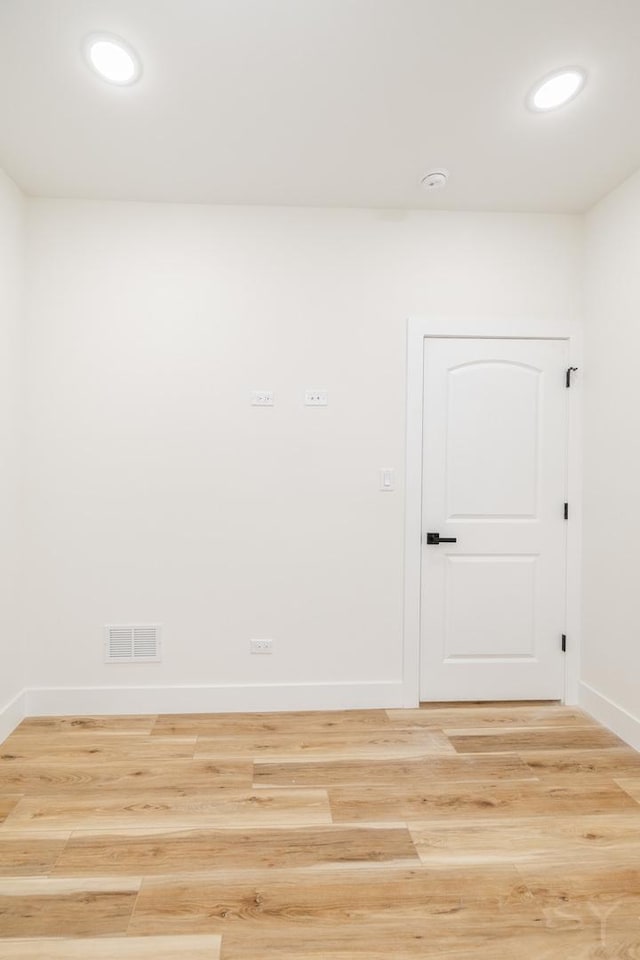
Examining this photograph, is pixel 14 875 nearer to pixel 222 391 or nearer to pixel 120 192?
pixel 222 391

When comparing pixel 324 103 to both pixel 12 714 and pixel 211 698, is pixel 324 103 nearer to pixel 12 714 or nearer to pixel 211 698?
pixel 211 698

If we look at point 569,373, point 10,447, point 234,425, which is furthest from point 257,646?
point 569,373

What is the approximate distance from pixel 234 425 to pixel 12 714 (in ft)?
6.04

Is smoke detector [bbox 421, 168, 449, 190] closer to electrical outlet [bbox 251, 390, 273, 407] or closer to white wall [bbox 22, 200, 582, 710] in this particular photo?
white wall [bbox 22, 200, 582, 710]

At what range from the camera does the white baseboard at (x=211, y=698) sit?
3.13m

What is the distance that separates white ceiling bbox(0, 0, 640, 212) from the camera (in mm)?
1875

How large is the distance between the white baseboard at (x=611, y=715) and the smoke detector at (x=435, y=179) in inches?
108

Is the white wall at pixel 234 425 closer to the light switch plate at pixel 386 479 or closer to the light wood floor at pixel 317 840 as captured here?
the light switch plate at pixel 386 479

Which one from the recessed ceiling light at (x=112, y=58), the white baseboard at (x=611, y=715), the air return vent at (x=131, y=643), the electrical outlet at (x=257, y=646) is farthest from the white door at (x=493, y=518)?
the recessed ceiling light at (x=112, y=58)

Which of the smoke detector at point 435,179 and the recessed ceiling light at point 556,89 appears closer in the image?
the recessed ceiling light at point 556,89

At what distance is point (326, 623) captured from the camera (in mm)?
3234

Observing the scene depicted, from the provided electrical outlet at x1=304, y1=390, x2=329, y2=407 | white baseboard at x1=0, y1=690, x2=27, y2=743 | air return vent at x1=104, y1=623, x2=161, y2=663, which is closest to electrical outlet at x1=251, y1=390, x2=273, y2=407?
electrical outlet at x1=304, y1=390, x2=329, y2=407

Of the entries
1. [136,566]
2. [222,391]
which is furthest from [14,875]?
[222,391]

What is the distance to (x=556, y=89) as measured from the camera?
2213mm
